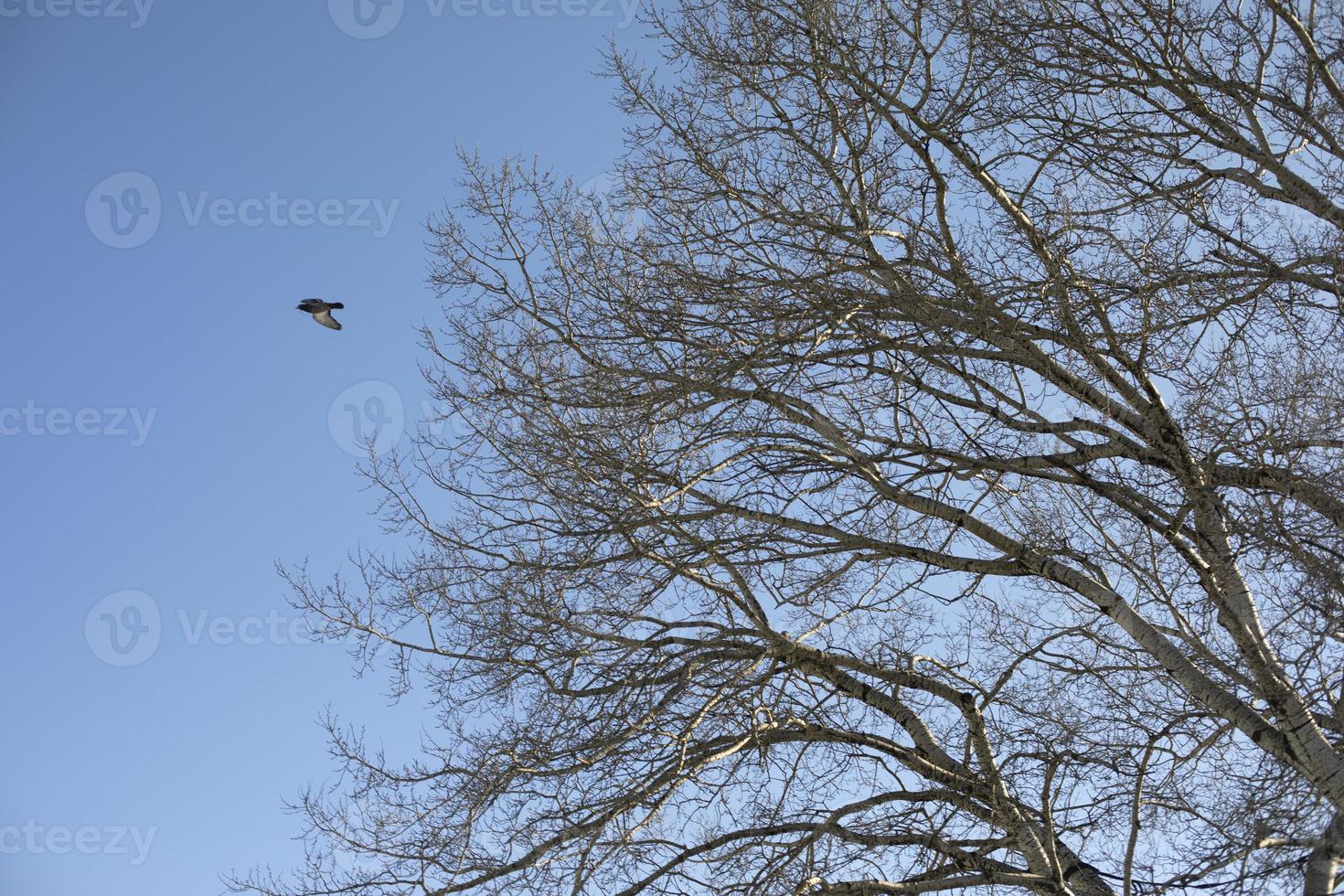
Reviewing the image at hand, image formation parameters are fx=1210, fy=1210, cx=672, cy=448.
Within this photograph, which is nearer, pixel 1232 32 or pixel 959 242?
pixel 1232 32

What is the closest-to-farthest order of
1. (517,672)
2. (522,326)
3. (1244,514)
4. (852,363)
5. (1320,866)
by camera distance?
(1320,866) → (1244,514) → (852,363) → (517,672) → (522,326)

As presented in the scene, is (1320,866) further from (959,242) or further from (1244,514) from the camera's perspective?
(959,242)

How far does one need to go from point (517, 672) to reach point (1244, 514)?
172 inches

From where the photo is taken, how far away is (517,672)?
776cm

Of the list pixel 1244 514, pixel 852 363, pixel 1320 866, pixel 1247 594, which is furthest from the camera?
pixel 852 363

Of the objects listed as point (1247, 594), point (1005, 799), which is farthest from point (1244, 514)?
point (1005, 799)

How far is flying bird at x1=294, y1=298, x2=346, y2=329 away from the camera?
9.68 metres

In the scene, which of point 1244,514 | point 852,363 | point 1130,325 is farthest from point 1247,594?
point 852,363

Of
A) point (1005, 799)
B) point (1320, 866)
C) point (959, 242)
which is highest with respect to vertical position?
point (959, 242)

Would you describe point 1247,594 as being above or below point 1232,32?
below

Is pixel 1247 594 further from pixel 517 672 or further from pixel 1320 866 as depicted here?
pixel 517 672

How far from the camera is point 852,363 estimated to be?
7.27 m

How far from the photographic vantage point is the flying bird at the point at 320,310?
9680 mm

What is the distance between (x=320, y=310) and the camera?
9.71 meters
